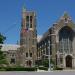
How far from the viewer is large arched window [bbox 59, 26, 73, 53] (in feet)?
342

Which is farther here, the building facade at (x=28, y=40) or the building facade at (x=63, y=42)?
the building facade at (x=28, y=40)

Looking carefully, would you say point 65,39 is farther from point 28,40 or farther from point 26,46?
point 26,46

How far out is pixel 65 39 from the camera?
4102 inches

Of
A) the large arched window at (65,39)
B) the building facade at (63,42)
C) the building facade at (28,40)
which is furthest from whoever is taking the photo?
the building facade at (28,40)

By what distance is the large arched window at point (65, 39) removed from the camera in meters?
104

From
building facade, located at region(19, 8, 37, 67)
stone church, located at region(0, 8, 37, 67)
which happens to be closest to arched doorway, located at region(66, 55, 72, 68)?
stone church, located at region(0, 8, 37, 67)

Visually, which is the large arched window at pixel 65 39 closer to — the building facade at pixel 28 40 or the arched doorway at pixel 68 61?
the arched doorway at pixel 68 61

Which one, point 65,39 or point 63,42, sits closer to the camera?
point 65,39

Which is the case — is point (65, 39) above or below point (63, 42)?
above

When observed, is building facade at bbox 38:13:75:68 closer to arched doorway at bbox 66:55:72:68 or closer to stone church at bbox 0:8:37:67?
arched doorway at bbox 66:55:72:68

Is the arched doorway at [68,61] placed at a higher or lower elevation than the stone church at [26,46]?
lower

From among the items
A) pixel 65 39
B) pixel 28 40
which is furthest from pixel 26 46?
pixel 65 39

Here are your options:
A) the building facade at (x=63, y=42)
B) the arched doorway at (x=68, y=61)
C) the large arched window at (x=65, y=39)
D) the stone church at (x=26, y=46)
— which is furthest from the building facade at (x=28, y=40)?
the arched doorway at (x=68, y=61)

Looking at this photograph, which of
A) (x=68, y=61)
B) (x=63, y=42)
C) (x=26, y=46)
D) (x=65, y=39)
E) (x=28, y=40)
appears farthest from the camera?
(x=28, y=40)
